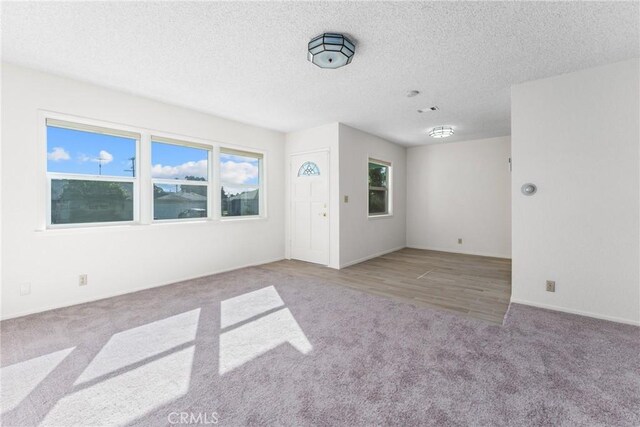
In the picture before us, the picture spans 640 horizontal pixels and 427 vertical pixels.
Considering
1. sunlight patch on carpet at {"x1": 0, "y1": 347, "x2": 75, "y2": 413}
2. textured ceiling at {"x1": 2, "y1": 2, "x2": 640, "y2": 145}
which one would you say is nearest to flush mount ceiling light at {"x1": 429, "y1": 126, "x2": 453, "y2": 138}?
textured ceiling at {"x1": 2, "y1": 2, "x2": 640, "y2": 145}

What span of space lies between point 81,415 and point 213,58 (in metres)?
2.78

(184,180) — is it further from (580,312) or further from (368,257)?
(580,312)

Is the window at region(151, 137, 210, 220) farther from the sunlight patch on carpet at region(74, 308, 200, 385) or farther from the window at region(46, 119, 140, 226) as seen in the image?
the sunlight patch on carpet at region(74, 308, 200, 385)

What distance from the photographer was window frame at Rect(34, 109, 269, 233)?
115 inches

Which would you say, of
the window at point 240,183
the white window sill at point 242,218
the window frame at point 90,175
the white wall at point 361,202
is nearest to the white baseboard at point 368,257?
the white wall at point 361,202

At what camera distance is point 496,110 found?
4.12 metres

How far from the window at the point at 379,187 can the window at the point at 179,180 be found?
3282 mm

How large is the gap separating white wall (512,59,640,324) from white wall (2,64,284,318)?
160 inches

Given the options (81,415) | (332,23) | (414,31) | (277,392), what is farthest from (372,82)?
(81,415)

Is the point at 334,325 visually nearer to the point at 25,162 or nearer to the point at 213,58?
the point at 213,58

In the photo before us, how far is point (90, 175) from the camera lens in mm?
3309

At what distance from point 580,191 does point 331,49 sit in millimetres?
2843

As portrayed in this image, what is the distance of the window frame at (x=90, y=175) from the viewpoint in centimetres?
301

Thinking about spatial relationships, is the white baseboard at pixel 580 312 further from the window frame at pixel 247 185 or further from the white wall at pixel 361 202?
the window frame at pixel 247 185
